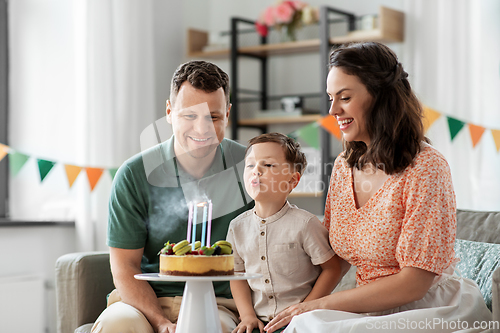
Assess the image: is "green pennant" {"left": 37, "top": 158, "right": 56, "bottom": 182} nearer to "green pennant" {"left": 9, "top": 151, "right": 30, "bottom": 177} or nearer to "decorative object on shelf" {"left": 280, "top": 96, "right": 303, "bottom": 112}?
"green pennant" {"left": 9, "top": 151, "right": 30, "bottom": 177}

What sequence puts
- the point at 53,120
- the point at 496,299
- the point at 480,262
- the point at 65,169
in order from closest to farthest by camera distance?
the point at 496,299 → the point at 480,262 → the point at 65,169 → the point at 53,120

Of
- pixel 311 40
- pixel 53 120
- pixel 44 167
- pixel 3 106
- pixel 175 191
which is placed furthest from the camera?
pixel 311 40

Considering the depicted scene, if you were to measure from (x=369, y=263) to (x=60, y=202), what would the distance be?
2475mm

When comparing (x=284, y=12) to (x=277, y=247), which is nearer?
(x=277, y=247)

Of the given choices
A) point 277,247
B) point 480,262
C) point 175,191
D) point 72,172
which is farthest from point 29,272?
point 480,262

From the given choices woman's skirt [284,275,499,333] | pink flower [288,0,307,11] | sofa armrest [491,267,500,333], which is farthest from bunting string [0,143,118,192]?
sofa armrest [491,267,500,333]

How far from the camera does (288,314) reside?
58.4 inches

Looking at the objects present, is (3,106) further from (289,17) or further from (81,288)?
(289,17)

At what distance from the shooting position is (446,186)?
1.40 m

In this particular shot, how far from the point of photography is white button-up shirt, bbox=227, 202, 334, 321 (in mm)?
1624

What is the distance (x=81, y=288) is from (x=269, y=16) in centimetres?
242

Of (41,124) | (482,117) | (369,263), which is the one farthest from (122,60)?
(369,263)

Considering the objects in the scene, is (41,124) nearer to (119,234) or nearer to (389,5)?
(119,234)

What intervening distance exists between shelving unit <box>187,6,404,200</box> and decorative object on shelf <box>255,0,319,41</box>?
10cm
